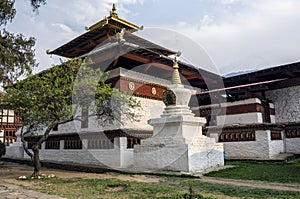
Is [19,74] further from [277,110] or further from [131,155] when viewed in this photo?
[277,110]

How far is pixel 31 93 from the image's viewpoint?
11.0 metres

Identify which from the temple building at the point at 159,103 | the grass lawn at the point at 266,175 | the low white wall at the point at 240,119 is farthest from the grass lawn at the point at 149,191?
the low white wall at the point at 240,119

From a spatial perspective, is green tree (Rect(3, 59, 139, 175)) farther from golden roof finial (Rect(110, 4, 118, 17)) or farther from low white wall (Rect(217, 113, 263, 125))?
low white wall (Rect(217, 113, 263, 125))

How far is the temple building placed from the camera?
1566cm

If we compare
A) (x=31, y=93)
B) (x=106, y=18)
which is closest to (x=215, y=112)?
(x=106, y=18)

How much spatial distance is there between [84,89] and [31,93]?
2049 millimetres

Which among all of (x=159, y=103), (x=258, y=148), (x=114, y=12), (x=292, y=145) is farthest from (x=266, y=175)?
(x=114, y=12)

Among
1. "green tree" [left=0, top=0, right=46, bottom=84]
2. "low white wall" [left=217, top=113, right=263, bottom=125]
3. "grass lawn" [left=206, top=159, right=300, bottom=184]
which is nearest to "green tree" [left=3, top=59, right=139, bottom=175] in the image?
"green tree" [left=0, top=0, right=46, bottom=84]

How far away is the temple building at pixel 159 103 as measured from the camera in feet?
51.4

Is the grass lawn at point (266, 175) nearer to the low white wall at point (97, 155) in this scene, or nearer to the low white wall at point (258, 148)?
the low white wall at point (258, 148)

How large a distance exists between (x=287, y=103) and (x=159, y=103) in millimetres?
8549

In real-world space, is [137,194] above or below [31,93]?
below

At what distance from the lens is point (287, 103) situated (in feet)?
62.5

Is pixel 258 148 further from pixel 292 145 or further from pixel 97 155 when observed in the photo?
pixel 97 155
